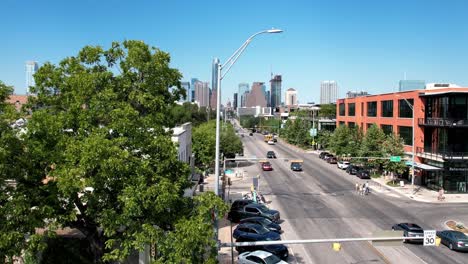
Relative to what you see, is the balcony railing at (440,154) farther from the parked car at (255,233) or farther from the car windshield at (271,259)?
the car windshield at (271,259)

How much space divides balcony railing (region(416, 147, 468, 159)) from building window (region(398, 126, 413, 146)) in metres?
3.05

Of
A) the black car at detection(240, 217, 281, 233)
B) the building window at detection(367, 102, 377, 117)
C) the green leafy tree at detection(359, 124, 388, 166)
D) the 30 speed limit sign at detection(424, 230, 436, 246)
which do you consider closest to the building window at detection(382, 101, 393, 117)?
the green leafy tree at detection(359, 124, 388, 166)

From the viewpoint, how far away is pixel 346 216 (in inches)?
1361

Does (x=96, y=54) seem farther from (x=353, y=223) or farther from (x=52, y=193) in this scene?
(x=353, y=223)

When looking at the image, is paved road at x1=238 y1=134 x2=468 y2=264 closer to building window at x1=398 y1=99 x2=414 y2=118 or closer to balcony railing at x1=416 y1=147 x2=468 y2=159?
balcony railing at x1=416 y1=147 x2=468 y2=159

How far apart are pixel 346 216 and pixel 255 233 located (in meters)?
11.5

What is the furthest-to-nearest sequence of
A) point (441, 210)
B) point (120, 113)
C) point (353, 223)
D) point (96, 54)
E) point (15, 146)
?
1. point (441, 210)
2. point (353, 223)
3. point (96, 54)
4. point (120, 113)
5. point (15, 146)

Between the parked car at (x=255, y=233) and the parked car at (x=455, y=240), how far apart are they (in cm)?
1066

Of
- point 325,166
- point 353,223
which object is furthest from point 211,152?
point 353,223

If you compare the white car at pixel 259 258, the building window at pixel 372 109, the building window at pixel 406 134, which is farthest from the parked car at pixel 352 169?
the white car at pixel 259 258

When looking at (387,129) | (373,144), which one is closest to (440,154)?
(373,144)

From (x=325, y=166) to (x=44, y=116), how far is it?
6141 cm

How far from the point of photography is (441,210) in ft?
125

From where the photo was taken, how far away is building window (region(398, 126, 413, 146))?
54594mm
